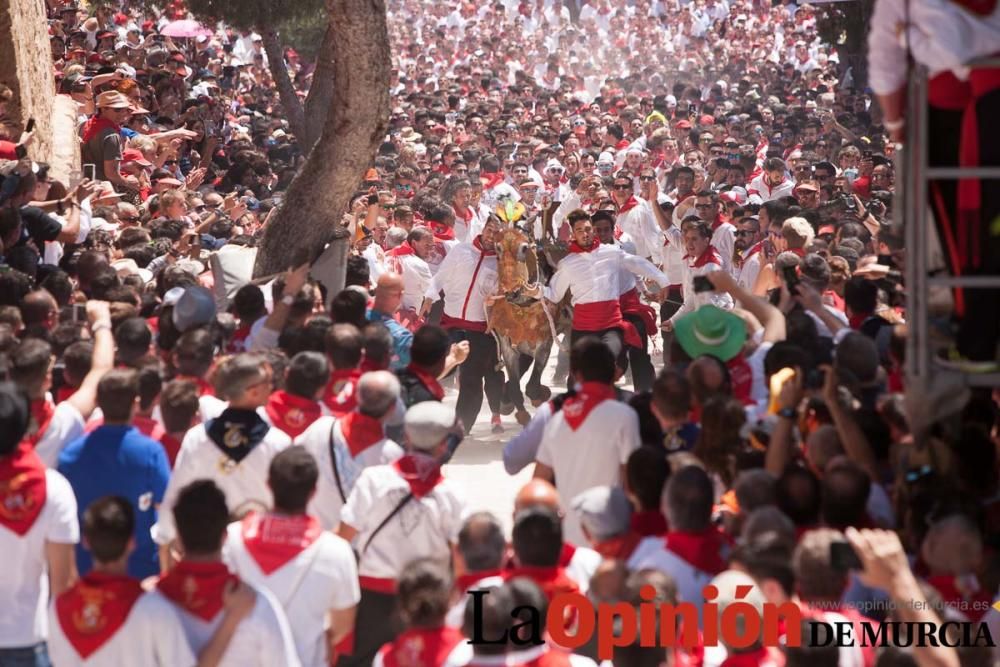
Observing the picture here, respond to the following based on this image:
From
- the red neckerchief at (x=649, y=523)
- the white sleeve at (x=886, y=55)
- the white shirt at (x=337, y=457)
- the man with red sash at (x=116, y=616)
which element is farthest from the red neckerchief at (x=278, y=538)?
the white sleeve at (x=886, y=55)

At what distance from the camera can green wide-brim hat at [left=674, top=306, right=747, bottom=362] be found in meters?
7.41

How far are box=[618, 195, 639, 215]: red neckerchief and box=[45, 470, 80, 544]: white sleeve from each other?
28.0 ft

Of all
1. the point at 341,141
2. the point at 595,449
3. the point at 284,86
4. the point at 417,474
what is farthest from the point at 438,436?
the point at 284,86

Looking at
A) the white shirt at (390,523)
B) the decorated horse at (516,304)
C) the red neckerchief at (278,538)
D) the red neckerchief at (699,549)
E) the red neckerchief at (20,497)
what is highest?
the red neckerchief at (20,497)

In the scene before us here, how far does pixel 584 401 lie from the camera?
22.5 feet

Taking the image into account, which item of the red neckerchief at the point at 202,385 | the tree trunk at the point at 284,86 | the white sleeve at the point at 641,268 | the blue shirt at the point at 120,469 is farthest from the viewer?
the tree trunk at the point at 284,86

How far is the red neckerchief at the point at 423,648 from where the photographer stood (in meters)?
4.53

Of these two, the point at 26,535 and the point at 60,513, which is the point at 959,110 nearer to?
the point at 60,513

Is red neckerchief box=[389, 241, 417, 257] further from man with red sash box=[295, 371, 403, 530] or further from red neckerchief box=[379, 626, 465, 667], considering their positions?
red neckerchief box=[379, 626, 465, 667]

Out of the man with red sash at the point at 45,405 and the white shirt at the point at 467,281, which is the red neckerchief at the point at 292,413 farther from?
the white shirt at the point at 467,281

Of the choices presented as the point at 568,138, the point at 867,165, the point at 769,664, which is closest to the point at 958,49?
the point at 769,664

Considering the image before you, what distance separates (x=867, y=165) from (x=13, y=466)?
11.3 meters

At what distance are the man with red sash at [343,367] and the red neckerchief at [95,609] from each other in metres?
2.43

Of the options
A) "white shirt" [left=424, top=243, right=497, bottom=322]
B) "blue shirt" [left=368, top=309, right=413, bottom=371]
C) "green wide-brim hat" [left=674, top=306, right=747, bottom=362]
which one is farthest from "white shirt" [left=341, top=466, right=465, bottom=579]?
"white shirt" [left=424, top=243, right=497, bottom=322]
